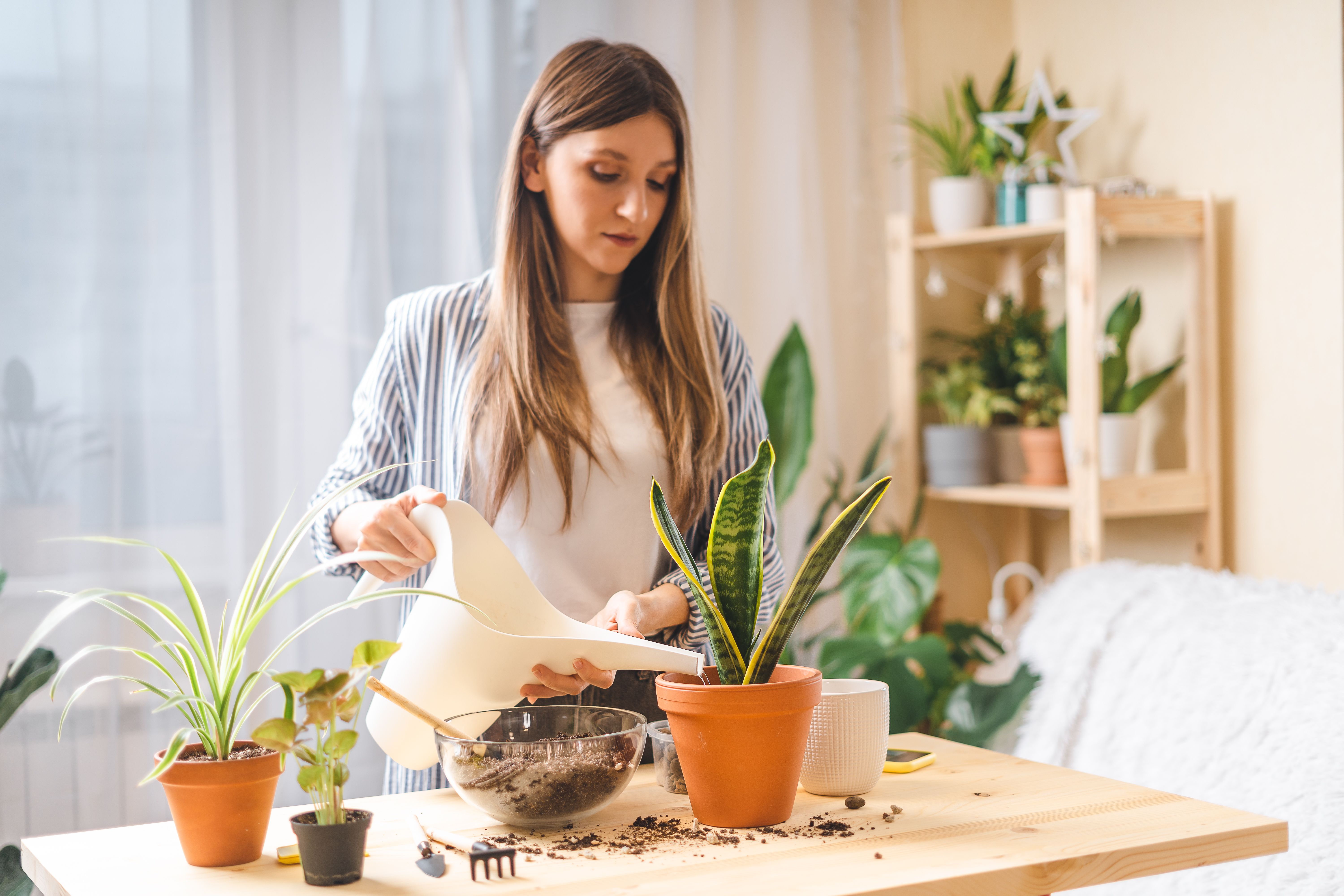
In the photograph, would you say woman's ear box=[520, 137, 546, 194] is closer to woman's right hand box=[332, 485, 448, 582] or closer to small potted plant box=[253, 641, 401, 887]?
woman's right hand box=[332, 485, 448, 582]

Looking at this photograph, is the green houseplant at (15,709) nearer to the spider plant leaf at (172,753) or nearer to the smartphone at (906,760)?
the spider plant leaf at (172,753)

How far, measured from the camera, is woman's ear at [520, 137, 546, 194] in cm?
145

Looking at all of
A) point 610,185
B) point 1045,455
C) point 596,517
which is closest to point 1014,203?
point 1045,455

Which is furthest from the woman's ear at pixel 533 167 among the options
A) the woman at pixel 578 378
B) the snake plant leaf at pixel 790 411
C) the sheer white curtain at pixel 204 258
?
the snake plant leaf at pixel 790 411

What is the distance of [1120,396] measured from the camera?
7.99ft

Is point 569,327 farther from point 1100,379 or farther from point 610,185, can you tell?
point 1100,379

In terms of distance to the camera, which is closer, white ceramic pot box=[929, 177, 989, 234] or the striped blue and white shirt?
the striped blue and white shirt

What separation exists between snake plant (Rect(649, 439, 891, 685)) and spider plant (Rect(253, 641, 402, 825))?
25 centimetres

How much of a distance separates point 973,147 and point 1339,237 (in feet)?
2.75

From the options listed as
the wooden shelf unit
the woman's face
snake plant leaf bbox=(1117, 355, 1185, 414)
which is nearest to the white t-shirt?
the woman's face

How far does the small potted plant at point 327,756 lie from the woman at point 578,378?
46 cm

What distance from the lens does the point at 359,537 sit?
1161 millimetres

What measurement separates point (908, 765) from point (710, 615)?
317 mm

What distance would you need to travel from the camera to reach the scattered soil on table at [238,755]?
0.90 meters
